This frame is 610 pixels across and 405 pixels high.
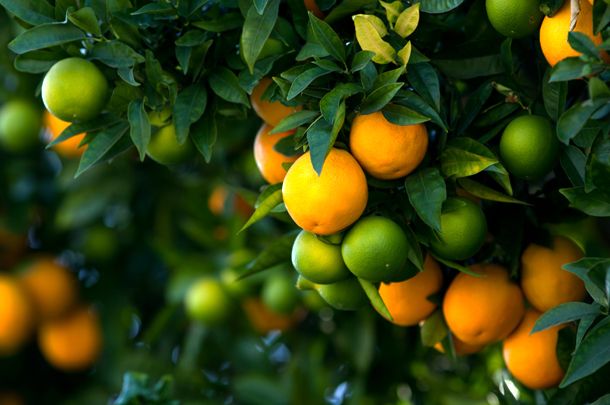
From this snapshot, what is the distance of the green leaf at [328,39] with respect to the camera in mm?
1489

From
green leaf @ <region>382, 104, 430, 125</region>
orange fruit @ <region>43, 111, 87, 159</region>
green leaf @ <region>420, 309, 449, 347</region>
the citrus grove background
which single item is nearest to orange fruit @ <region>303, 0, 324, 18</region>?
the citrus grove background

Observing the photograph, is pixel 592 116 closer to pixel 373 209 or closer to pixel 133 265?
pixel 373 209

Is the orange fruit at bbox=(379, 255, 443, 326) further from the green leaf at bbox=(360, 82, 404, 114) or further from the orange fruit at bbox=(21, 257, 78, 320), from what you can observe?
the orange fruit at bbox=(21, 257, 78, 320)

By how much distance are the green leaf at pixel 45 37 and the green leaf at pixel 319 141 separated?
1.43 feet

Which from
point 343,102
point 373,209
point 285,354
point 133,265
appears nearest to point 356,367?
point 285,354

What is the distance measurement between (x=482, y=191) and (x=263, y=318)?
1472 mm

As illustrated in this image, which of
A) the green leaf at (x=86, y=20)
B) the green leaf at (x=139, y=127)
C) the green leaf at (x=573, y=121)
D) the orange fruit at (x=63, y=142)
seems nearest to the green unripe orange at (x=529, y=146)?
the green leaf at (x=573, y=121)

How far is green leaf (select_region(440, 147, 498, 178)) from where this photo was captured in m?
1.48

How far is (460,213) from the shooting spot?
154 cm

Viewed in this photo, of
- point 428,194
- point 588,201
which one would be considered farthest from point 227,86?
point 588,201

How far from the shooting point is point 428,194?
1494mm

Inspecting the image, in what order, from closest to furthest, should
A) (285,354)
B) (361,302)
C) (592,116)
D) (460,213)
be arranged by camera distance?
1. (592,116)
2. (460,213)
3. (361,302)
4. (285,354)

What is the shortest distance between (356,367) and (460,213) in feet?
3.91

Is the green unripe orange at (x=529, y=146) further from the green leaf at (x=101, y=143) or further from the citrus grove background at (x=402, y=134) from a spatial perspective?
the green leaf at (x=101, y=143)
